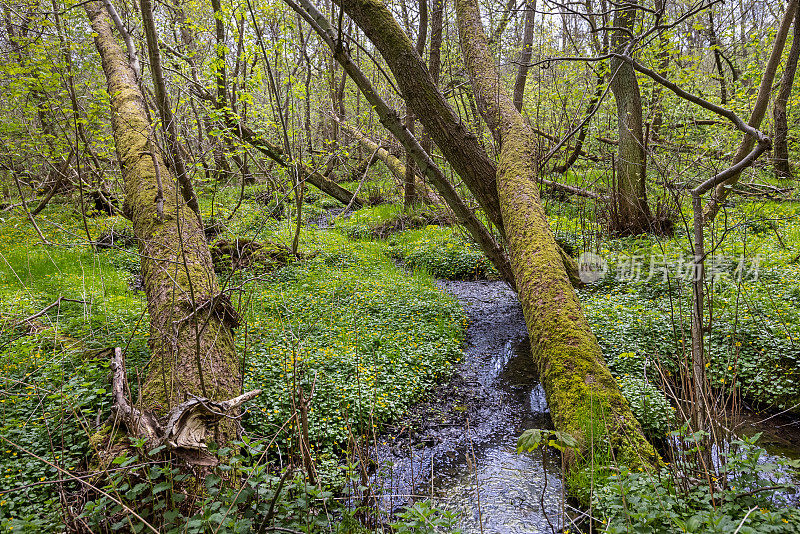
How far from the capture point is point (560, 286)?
4.19 meters

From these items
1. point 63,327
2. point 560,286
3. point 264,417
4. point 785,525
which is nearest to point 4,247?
point 63,327

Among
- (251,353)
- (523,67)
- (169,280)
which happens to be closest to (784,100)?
(523,67)

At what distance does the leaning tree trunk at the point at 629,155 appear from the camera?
8078mm

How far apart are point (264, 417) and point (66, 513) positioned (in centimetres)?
171

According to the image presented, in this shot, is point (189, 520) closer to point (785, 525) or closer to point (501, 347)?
point (785, 525)

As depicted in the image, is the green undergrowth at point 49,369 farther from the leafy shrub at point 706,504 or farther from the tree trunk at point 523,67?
the tree trunk at point 523,67

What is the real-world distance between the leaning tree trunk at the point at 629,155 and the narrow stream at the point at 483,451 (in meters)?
3.96

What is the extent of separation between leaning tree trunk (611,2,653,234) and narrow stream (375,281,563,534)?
13.0ft

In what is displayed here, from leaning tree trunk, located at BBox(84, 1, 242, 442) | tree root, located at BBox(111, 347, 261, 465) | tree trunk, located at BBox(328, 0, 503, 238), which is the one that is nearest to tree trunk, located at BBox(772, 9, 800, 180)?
tree trunk, located at BBox(328, 0, 503, 238)

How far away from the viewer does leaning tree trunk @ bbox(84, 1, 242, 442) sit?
9.61ft

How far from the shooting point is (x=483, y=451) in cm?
381

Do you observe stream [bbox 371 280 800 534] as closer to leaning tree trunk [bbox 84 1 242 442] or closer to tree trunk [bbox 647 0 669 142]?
leaning tree trunk [bbox 84 1 242 442]


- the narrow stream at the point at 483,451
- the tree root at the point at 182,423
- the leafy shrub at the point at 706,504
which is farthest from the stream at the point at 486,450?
the tree root at the point at 182,423

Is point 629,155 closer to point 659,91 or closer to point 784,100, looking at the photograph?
point 659,91
